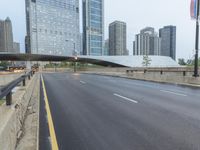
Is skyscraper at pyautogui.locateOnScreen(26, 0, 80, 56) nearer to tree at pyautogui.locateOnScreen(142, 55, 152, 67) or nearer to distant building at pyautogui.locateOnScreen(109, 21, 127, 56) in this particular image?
distant building at pyautogui.locateOnScreen(109, 21, 127, 56)

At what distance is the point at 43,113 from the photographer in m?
9.02

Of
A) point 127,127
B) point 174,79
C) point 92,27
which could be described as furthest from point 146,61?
point 127,127

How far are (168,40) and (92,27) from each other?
5956 cm

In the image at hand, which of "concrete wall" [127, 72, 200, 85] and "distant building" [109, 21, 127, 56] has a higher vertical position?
"distant building" [109, 21, 127, 56]

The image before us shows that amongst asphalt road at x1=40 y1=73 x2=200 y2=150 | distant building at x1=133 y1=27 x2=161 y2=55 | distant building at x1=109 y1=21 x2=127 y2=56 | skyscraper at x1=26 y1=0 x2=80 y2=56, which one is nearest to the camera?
asphalt road at x1=40 y1=73 x2=200 y2=150

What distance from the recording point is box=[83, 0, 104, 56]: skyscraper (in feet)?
506

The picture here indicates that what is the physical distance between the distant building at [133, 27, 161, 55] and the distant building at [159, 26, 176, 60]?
12.9ft

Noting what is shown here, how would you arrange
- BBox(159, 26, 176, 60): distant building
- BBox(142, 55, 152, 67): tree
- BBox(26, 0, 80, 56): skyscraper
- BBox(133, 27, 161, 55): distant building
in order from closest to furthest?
BBox(142, 55, 152, 67): tree < BBox(26, 0, 80, 56): skyscraper < BBox(159, 26, 176, 60): distant building < BBox(133, 27, 161, 55): distant building

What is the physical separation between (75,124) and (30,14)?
533 ft

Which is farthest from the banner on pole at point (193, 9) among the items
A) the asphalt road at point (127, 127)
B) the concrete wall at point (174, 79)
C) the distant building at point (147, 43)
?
the distant building at point (147, 43)

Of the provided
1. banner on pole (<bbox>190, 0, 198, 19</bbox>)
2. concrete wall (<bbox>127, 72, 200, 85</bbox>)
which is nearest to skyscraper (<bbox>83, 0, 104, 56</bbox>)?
concrete wall (<bbox>127, 72, 200, 85</bbox>)

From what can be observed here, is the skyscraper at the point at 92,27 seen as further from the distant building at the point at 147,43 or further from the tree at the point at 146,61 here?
the tree at the point at 146,61

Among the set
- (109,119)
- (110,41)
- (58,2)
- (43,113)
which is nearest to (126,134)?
(109,119)

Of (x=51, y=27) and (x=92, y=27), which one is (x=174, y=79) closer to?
(x=92, y=27)
